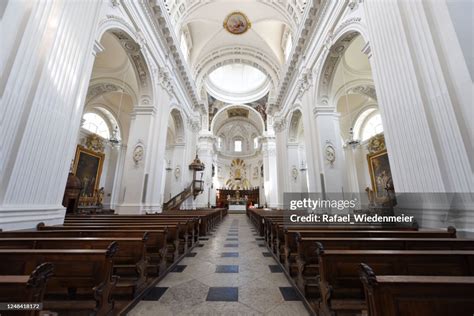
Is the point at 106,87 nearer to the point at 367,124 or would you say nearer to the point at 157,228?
the point at 157,228

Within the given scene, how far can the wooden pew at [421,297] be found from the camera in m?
0.74

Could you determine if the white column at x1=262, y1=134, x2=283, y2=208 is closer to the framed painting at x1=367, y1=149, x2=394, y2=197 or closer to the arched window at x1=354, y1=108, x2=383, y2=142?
the arched window at x1=354, y1=108, x2=383, y2=142

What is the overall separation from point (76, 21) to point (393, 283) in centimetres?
516

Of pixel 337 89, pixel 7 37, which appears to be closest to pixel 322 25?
pixel 337 89

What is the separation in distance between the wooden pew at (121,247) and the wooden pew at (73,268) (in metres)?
0.34

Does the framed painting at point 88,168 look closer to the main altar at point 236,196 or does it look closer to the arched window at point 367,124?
the main altar at point 236,196

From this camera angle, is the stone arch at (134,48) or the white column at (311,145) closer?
the stone arch at (134,48)

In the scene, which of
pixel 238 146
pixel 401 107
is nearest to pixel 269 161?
pixel 238 146

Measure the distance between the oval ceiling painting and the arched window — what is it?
29.2 feet

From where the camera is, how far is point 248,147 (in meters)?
24.9

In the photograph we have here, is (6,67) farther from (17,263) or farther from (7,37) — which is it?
(17,263)

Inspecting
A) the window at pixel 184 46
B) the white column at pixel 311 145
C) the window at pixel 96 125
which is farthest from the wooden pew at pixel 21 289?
the window at pixel 96 125

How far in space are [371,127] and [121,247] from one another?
13.4m

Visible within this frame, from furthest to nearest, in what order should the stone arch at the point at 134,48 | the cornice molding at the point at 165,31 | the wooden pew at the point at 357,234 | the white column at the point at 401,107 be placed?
the cornice molding at the point at 165,31, the stone arch at the point at 134,48, the white column at the point at 401,107, the wooden pew at the point at 357,234
